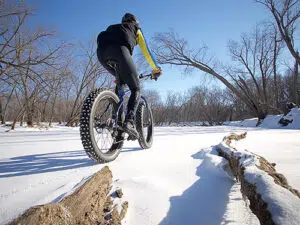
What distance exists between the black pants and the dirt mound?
1.18m

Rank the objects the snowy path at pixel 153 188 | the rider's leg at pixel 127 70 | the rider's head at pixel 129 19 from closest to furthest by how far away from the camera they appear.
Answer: the snowy path at pixel 153 188 → the rider's leg at pixel 127 70 → the rider's head at pixel 129 19

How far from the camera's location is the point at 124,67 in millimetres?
1977

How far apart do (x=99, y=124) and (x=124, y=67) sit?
610mm

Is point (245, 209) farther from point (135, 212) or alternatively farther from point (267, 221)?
point (135, 212)

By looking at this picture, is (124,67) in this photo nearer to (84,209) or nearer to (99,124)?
(99,124)

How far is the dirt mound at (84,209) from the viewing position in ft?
1.86

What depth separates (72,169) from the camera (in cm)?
147

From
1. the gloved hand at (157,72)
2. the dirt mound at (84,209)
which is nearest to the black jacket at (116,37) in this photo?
the gloved hand at (157,72)

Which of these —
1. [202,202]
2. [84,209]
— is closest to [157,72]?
[202,202]

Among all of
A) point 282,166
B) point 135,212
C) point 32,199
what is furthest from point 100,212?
point 282,166

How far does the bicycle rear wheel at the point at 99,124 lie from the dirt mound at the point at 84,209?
0.54 m

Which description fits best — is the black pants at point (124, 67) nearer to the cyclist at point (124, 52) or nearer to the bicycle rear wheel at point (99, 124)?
the cyclist at point (124, 52)

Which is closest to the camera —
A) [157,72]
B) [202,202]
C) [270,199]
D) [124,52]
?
[270,199]

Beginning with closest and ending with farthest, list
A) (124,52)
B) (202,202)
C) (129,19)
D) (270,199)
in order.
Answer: (270,199), (202,202), (124,52), (129,19)
